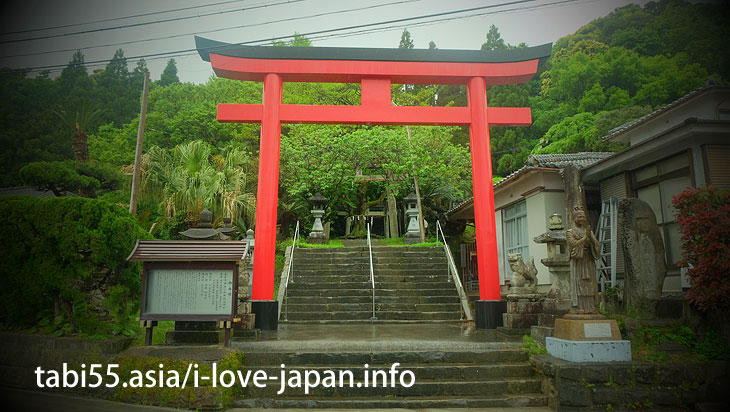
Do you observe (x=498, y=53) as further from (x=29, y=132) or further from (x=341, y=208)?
(x=29, y=132)

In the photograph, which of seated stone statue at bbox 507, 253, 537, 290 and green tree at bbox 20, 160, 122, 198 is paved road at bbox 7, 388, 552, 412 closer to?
seated stone statue at bbox 507, 253, 537, 290

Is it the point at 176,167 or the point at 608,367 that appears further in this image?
the point at 176,167

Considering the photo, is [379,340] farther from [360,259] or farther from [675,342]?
[360,259]

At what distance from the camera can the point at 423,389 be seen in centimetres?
523

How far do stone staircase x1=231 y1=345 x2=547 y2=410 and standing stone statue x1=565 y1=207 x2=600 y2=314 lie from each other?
109 cm

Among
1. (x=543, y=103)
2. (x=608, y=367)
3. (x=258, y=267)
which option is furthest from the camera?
(x=543, y=103)

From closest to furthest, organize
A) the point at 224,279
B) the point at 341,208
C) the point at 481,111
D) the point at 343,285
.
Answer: the point at 224,279, the point at 481,111, the point at 343,285, the point at 341,208


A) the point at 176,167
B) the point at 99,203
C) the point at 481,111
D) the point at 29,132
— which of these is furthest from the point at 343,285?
the point at 29,132

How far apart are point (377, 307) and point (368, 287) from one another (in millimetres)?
1178

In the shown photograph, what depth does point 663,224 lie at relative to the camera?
831 cm

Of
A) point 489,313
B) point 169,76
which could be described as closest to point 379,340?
point 489,313

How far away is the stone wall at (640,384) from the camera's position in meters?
4.74

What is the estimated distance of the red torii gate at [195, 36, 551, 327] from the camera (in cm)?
834

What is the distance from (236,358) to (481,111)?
6.75 m
